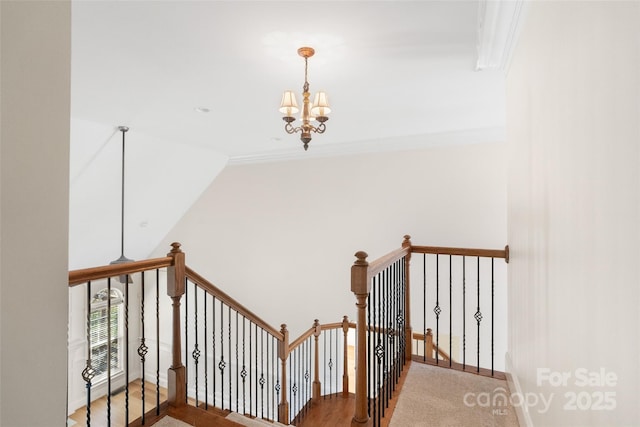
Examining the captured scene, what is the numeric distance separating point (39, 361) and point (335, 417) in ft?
14.0

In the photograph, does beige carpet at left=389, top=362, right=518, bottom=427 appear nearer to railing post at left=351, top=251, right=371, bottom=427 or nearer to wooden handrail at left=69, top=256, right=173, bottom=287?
railing post at left=351, top=251, right=371, bottom=427

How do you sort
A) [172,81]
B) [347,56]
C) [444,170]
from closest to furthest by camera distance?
[347,56], [172,81], [444,170]

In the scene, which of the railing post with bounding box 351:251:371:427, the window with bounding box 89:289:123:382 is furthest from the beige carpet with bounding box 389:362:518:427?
the window with bounding box 89:289:123:382

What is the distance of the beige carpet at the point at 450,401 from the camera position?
6.98ft

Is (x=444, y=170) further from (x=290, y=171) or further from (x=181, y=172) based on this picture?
(x=181, y=172)

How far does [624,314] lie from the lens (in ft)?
2.67

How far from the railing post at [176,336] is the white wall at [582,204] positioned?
6.85 ft

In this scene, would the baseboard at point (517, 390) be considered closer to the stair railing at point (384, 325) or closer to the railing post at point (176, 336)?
the stair railing at point (384, 325)

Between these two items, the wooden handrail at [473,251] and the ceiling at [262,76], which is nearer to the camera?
the ceiling at [262,76]

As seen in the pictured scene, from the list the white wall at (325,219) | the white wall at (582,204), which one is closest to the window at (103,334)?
the white wall at (325,219)

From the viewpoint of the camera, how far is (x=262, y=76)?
9.42 ft

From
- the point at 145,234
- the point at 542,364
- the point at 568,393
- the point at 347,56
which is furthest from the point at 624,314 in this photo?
the point at 145,234

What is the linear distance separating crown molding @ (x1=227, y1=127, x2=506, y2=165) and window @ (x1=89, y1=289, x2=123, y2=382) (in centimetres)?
460

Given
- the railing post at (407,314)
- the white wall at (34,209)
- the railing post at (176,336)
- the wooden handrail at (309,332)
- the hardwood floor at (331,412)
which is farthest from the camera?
the wooden handrail at (309,332)
